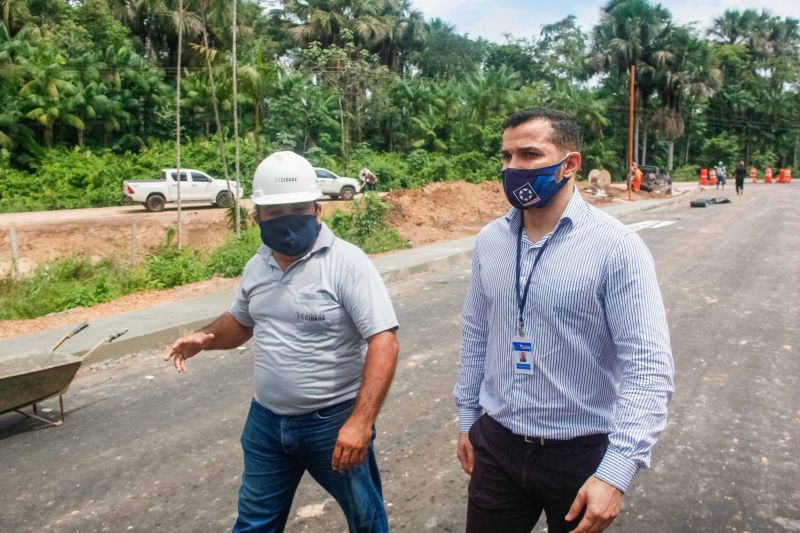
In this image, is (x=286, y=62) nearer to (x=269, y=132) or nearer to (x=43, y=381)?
(x=269, y=132)

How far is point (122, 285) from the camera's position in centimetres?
1236

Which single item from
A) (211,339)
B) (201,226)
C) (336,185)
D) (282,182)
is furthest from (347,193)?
(282,182)

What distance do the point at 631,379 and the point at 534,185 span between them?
67 cm

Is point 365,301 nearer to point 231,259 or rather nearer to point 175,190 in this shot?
point 231,259

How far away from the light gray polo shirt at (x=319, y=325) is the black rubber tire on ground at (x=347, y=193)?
26.9 m

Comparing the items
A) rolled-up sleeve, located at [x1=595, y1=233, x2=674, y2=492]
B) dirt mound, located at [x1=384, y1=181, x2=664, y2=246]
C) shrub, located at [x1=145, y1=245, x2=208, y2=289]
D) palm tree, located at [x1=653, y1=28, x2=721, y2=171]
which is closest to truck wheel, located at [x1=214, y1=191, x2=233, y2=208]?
dirt mound, located at [x1=384, y1=181, x2=664, y2=246]

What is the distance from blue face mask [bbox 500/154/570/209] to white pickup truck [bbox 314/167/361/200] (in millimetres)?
26686

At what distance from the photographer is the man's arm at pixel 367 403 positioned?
2568 millimetres

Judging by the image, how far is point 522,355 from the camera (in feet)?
7.38

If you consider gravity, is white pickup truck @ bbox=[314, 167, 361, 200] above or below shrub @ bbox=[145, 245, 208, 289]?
above

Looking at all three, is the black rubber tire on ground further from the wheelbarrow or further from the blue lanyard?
the blue lanyard

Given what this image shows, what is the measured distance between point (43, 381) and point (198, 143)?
31.0m

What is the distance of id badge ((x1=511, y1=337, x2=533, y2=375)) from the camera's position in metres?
2.23

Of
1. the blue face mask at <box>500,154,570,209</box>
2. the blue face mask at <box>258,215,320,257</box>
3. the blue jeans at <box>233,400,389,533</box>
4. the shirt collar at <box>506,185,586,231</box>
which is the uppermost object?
the blue face mask at <box>500,154,570,209</box>
